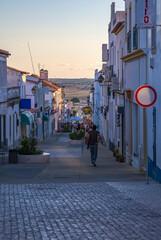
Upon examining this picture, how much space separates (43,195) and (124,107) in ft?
46.7

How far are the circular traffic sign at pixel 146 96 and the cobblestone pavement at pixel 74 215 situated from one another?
2074 mm

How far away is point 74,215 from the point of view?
8.23 metres

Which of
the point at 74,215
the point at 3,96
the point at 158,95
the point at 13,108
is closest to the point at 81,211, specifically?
the point at 74,215

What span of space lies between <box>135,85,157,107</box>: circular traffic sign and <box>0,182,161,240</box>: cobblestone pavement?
2.07 m

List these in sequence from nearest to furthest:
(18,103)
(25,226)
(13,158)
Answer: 1. (25,226)
2. (13,158)
3. (18,103)

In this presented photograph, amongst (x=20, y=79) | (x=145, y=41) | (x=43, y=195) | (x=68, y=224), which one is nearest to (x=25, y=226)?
(x=68, y=224)

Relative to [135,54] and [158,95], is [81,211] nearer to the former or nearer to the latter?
[158,95]

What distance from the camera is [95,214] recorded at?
27.3ft

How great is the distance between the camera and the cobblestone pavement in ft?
22.8

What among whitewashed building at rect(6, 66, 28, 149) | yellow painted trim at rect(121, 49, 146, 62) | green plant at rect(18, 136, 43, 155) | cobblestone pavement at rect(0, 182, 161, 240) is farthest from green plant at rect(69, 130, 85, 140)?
cobblestone pavement at rect(0, 182, 161, 240)

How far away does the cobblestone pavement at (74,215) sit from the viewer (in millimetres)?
6938

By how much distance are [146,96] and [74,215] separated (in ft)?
14.2

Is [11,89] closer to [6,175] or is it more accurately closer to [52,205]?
[6,175]

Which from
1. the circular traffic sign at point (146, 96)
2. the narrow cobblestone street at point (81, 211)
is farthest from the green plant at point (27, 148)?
the circular traffic sign at point (146, 96)
